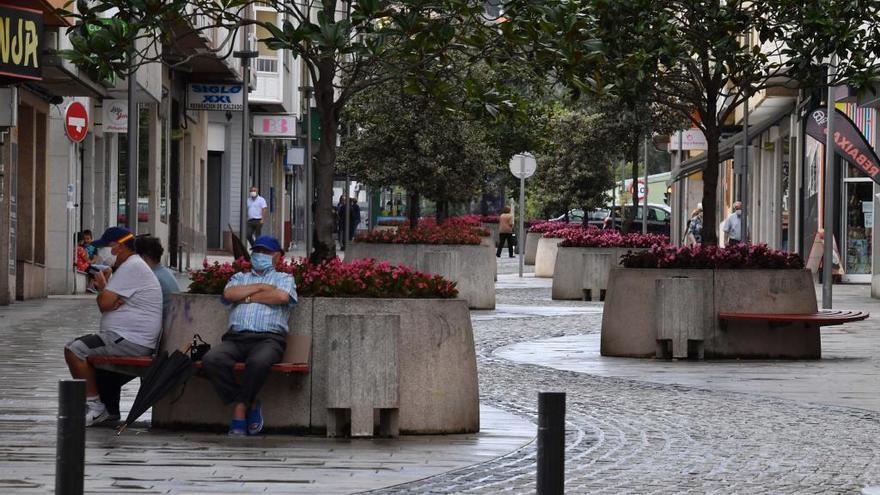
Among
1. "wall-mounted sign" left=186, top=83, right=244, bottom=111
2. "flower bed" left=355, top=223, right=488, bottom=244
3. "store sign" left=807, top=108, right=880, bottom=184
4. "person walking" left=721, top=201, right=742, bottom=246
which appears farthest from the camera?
"wall-mounted sign" left=186, top=83, right=244, bottom=111

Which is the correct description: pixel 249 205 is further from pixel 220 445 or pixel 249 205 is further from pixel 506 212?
pixel 220 445

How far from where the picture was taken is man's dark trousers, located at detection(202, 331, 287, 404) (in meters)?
12.0

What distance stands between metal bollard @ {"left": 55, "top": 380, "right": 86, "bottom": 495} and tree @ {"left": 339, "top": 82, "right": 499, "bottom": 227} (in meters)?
33.3

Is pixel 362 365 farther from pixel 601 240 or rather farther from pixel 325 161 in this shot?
pixel 601 240

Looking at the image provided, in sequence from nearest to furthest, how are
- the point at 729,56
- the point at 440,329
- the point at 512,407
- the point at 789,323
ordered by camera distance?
the point at 440,329
the point at 512,407
the point at 789,323
the point at 729,56

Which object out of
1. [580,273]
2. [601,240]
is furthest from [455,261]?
[601,240]

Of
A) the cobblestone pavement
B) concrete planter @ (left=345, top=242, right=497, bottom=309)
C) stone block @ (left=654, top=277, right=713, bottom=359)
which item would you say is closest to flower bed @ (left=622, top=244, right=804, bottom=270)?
stone block @ (left=654, top=277, right=713, bottom=359)

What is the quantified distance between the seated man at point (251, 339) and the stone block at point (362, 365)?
1.24 ft

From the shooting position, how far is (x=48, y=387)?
15070 mm

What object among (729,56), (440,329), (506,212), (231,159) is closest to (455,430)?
(440,329)

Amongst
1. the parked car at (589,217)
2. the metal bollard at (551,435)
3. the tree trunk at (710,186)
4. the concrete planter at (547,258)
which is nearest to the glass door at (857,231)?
the concrete planter at (547,258)

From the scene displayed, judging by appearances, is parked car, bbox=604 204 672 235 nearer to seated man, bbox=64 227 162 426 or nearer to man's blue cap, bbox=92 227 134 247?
man's blue cap, bbox=92 227 134 247

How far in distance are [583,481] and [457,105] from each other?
5174 mm

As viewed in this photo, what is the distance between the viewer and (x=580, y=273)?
34.4m
